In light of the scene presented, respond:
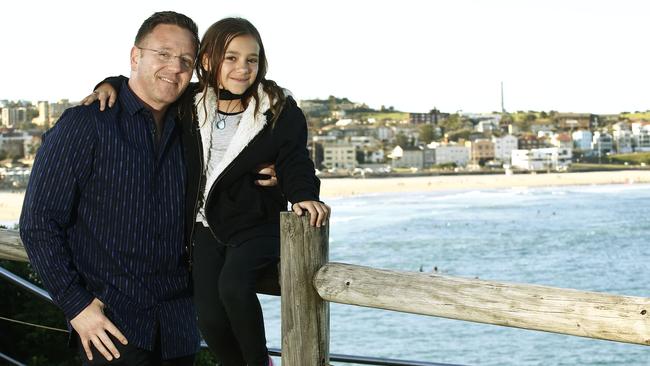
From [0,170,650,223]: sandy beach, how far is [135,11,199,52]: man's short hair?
2187 inches

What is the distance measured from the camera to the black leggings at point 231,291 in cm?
264

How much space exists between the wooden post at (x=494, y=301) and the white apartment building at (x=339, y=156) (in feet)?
272

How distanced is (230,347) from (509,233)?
125ft

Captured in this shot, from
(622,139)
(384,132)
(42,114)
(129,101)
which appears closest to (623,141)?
(622,139)

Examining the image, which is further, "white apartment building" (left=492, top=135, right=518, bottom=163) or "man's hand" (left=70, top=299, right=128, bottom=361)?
"white apartment building" (left=492, top=135, right=518, bottom=163)

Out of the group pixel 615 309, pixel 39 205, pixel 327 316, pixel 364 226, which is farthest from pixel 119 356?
pixel 364 226

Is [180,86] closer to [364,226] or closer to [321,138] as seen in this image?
[364,226]

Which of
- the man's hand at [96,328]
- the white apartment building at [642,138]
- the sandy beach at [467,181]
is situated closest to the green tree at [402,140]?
the sandy beach at [467,181]

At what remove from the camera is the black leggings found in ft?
8.66

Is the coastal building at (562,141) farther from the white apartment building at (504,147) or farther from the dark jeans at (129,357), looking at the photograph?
the dark jeans at (129,357)

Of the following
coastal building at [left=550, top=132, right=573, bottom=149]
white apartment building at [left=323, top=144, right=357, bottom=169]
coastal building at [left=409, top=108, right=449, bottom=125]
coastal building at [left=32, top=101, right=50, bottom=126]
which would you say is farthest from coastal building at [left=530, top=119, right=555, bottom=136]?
coastal building at [left=32, top=101, right=50, bottom=126]

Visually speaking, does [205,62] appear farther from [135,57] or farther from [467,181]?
[467,181]

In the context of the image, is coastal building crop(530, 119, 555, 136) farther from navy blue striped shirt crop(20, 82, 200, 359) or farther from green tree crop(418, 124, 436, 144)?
navy blue striped shirt crop(20, 82, 200, 359)

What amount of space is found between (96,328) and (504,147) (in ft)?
317
